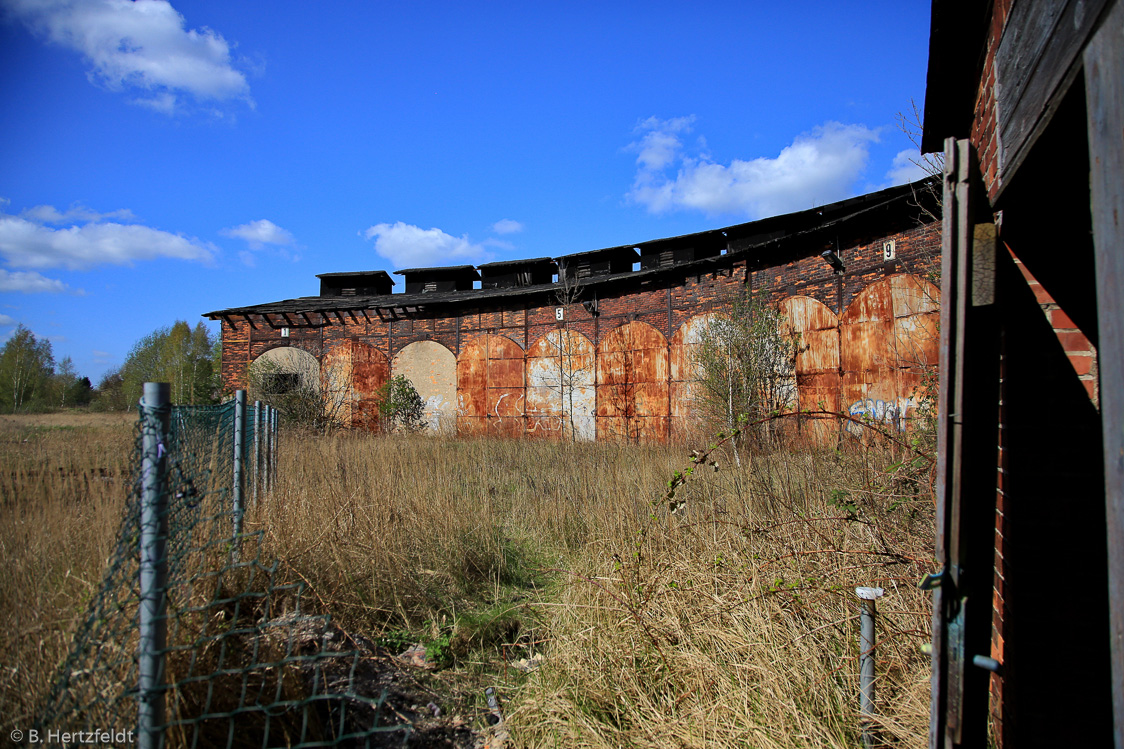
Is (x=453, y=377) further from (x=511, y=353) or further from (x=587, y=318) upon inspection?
(x=587, y=318)

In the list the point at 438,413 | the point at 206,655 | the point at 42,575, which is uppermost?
the point at 438,413

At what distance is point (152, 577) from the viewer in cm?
141

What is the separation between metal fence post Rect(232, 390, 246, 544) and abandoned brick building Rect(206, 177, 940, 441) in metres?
7.48

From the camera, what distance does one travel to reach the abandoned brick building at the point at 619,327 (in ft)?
31.8

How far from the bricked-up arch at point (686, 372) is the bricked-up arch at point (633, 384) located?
0.27m

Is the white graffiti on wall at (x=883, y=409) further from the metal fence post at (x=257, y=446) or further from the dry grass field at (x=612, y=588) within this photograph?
the metal fence post at (x=257, y=446)

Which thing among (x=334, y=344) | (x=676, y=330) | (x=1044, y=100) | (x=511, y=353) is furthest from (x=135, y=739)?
(x=334, y=344)

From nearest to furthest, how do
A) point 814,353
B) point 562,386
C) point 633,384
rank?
point 814,353
point 633,384
point 562,386

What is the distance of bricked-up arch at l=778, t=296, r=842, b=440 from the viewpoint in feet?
35.0

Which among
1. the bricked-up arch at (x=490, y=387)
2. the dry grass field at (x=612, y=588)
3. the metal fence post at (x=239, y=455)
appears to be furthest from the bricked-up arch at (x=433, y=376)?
the metal fence post at (x=239, y=455)

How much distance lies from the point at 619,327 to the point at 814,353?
592 cm

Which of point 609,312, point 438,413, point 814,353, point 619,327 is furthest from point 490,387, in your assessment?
point 814,353

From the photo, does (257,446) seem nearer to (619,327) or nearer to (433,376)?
(619,327)

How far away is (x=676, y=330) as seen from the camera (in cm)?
1438
